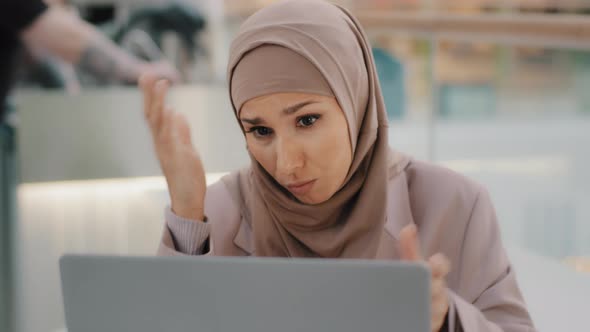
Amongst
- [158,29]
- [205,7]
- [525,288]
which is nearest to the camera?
[525,288]

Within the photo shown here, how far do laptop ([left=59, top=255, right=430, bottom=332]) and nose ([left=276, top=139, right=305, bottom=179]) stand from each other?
26 cm

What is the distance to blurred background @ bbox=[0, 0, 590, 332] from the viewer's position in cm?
224

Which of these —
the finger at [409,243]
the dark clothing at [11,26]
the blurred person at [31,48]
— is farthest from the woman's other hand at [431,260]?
the dark clothing at [11,26]

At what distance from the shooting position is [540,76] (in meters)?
2.46

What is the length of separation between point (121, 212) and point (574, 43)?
4.85 ft

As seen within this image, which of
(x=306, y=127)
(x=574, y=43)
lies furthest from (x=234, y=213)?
(x=574, y=43)

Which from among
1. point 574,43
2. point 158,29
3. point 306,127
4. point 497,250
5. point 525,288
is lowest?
point 525,288

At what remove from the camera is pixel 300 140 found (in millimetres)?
1022

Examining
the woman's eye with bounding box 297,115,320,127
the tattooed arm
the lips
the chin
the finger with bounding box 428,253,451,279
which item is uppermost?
the tattooed arm

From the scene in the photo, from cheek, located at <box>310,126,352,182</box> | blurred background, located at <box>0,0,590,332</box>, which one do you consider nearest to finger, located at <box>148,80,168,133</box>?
cheek, located at <box>310,126,352,182</box>

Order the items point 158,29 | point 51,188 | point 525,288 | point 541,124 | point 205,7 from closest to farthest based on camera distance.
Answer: point 525,288, point 51,188, point 541,124, point 158,29, point 205,7

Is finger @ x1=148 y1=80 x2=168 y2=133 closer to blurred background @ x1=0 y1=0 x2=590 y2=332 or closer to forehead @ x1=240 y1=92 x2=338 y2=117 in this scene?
forehead @ x1=240 y1=92 x2=338 y2=117

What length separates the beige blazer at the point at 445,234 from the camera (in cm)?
107

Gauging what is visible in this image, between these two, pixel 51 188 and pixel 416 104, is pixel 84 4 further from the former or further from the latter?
pixel 416 104
